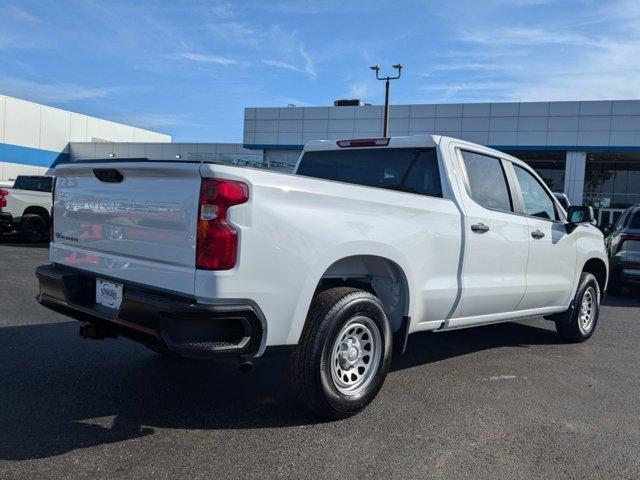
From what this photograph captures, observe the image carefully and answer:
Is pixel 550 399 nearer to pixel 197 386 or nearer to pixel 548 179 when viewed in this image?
pixel 197 386

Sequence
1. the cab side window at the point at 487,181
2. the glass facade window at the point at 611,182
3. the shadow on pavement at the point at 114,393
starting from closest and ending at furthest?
the shadow on pavement at the point at 114,393 < the cab side window at the point at 487,181 < the glass facade window at the point at 611,182

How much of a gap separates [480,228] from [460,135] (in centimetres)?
2836

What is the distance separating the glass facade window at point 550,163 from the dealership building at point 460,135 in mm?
54

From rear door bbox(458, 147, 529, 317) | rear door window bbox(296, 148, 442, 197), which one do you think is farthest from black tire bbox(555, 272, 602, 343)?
rear door window bbox(296, 148, 442, 197)

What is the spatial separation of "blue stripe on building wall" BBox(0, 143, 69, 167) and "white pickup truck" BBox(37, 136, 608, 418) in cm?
3652

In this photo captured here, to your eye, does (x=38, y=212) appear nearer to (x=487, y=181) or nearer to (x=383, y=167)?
(x=383, y=167)

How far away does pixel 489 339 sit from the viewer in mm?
6848

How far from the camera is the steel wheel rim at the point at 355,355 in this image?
12.6ft

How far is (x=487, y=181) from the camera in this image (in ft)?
17.4

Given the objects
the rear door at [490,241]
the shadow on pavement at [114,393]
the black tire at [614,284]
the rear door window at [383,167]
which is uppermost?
the rear door window at [383,167]

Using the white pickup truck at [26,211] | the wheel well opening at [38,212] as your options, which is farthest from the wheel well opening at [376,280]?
the wheel well opening at [38,212]

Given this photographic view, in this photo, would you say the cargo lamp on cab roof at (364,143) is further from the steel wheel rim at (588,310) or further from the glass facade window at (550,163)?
the glass facade window at (550,163)

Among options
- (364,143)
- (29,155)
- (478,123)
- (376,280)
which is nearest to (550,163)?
(478,123)

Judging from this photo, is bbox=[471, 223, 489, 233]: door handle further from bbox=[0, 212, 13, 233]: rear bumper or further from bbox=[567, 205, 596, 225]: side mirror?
bbox=[0, 212, 13, 233]: rear bumper
